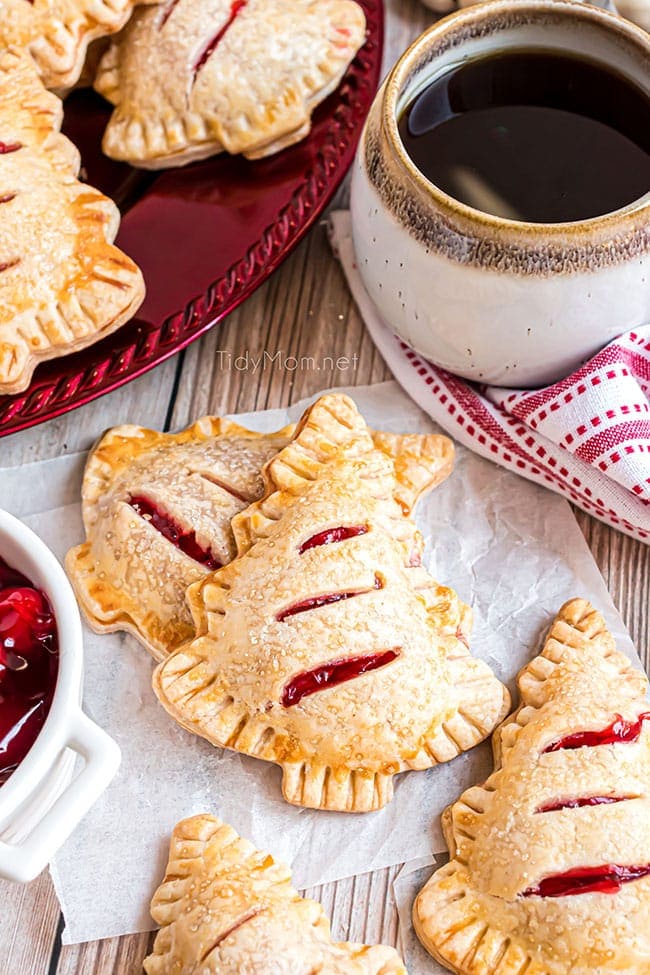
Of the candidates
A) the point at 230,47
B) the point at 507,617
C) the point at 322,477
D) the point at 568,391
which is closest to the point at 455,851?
the point at 507,617

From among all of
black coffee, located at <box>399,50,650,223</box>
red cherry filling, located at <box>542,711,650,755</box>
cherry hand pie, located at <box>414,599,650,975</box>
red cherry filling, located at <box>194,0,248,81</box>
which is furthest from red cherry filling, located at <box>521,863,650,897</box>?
red cherry filling, located at <box>194,0,248,81</box>

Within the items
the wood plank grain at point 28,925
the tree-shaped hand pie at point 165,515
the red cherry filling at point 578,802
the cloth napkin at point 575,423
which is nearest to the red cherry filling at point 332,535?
the tree-shaped hand pie at point 165,515

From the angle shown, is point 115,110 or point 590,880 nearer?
point 590,880

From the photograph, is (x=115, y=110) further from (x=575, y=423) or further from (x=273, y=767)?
(x=273, y=767)

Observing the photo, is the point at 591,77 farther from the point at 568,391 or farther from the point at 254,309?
the point at 254,309

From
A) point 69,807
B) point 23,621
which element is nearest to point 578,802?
point 69,807
